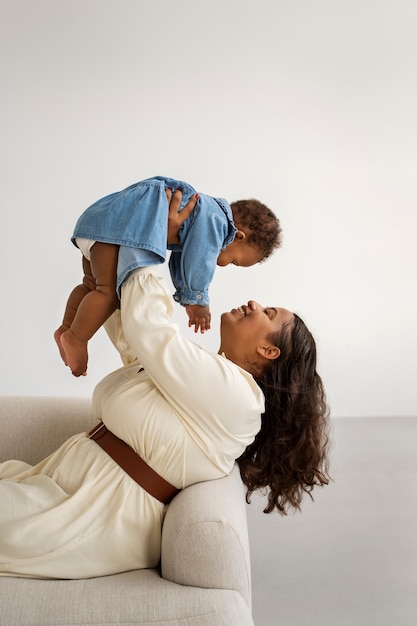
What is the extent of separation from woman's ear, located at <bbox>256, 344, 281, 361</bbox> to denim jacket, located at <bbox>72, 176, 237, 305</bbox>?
0.82 feet

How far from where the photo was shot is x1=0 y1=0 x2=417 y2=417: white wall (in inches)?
185

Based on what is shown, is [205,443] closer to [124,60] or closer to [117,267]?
[117,267]

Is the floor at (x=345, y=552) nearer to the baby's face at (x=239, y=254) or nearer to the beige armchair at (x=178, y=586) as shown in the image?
the beige armchair at (x=178, y=586)

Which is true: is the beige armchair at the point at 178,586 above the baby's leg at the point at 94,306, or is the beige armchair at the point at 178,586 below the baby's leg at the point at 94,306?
below

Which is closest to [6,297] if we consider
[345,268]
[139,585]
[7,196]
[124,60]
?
[7,196]

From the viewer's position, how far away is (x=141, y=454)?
6.13 feet

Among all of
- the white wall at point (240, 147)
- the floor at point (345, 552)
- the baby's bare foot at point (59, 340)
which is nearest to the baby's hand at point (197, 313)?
the baby's bare foot at point (59, 340)

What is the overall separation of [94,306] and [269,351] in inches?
19.7

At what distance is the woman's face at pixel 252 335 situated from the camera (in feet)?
6.79

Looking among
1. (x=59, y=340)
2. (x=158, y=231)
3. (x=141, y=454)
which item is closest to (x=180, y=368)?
(x=141, y=454)

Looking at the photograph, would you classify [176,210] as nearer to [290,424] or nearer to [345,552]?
[290,424]

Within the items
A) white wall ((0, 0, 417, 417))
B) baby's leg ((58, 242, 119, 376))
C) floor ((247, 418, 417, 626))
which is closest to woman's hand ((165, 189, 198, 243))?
baby's leg ((58, 242, 119, 376))

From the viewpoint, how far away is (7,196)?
4684 mm

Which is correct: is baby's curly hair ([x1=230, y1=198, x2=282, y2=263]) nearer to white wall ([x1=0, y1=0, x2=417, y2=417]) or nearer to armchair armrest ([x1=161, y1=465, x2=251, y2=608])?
armchair armrest ([x1=161, y1=465, x2=251, y2=608])
